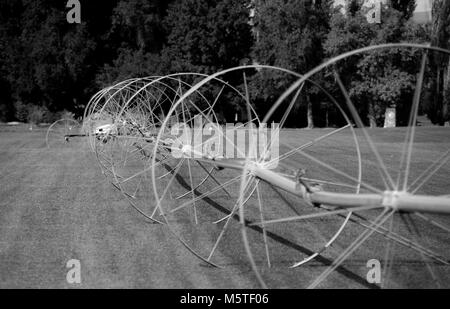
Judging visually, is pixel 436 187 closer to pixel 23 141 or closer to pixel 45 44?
pixel 23 141

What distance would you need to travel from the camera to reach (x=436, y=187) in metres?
11.6

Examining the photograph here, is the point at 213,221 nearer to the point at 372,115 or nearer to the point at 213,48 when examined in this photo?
the point at 213,48

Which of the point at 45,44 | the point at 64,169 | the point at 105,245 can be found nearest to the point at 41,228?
the point at 105,245

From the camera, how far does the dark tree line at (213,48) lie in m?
40.4

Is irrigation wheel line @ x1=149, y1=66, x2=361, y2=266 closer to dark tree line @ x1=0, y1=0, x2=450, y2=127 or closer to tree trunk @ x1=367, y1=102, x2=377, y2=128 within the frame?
dark tree line @ x1=0, y1=0, x2=450, y2=127

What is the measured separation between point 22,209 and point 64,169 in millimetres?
5177

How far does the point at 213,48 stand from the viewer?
42250 mm

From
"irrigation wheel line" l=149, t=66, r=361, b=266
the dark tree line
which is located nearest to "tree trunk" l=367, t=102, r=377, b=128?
the dark tree line

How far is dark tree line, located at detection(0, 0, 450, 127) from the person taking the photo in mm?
Answer: 40438

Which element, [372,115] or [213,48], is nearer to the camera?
[213,48]

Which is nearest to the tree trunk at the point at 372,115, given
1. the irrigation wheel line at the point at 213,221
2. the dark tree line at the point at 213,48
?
the dark tree line at the point at 213,48

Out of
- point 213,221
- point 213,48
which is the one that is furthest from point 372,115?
point 213,221

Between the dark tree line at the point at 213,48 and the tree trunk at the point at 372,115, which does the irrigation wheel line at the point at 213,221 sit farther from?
the tree trunk at the point at 372,115

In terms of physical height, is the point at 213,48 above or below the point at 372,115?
above
